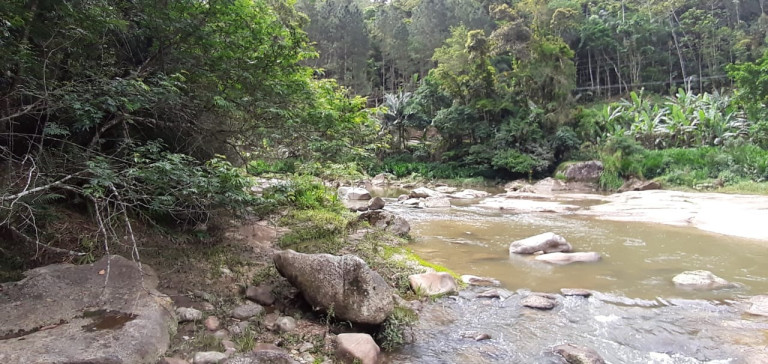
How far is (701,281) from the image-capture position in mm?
6348

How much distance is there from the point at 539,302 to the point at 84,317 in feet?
15.8

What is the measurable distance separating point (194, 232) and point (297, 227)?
92.2 inches

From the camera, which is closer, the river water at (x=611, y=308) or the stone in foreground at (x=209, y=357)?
the stone in foreground at (x=209, y=357)

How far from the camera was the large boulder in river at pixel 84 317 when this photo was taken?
282 cm

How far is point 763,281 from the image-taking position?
6594mm

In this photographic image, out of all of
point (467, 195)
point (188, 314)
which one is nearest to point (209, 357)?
point (188, 314)

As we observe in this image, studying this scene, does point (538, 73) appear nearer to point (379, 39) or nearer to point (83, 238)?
point (379, 39)

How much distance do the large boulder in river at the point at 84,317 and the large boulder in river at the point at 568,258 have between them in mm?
6239

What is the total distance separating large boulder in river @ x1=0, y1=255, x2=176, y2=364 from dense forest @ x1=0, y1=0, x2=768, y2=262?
47cm

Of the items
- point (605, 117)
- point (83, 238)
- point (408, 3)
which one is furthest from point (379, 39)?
point (83, 238)

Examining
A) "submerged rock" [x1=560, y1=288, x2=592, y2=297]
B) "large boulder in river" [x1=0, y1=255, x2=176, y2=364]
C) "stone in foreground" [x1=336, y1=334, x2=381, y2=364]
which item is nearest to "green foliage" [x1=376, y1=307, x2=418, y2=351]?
"stone in foreground" [x1=336, y1=334, x2=381, y2=364]

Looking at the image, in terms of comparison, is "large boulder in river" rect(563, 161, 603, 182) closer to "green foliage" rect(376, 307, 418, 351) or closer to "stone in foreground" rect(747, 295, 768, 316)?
"stone in foreground" rect(747, 295, 768, 316)

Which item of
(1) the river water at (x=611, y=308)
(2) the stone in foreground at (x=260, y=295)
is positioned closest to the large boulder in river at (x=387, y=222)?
(1) the river water at (x=611, y=308)

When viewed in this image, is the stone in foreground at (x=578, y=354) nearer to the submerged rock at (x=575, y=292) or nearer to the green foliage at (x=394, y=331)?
the green foliage at (x=394, y=331)
